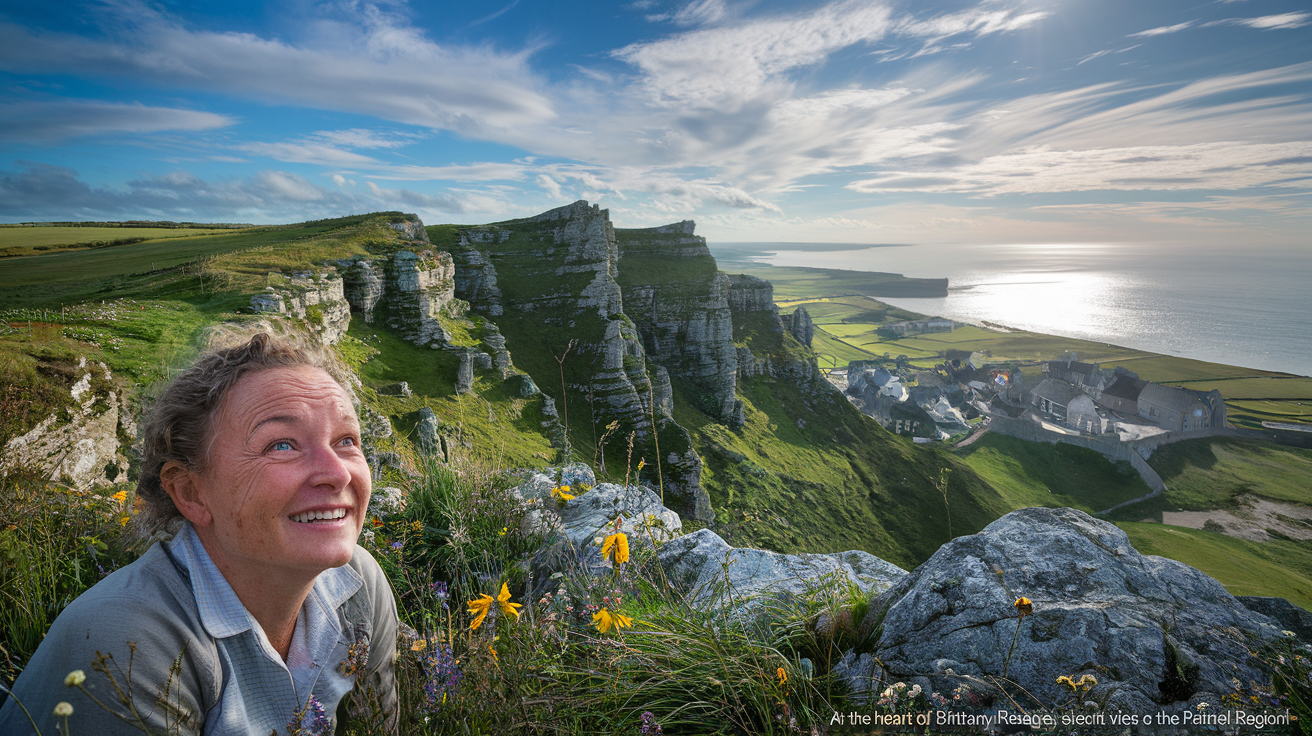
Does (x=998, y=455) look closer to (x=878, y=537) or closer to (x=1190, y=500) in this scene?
(x=1190, y=500)

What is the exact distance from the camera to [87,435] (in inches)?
329

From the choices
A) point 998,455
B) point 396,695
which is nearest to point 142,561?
point 396,695

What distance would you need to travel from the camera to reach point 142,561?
1.63 meters

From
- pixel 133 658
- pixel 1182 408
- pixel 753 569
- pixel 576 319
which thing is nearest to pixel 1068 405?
pixel 1182 408

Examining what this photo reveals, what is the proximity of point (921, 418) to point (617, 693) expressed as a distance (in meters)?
76.3

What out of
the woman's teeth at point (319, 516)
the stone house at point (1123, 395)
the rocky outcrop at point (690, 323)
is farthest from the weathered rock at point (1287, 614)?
the stone house at point (1123, 395)

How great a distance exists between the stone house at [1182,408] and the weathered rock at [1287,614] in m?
76.5

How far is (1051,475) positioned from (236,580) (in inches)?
2707

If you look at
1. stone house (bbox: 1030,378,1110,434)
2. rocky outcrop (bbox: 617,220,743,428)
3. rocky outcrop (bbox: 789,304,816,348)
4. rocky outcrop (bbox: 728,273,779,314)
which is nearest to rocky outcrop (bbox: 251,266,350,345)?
rocky outcrop (bbox: 617,220,743,428)

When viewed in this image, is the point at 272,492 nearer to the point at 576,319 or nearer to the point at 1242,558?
the point at 576,319

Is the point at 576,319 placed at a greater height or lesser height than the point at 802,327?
greater

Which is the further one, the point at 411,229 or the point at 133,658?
the point at 411,229

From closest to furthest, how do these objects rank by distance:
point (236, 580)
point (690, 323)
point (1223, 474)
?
point (236, 580)
point (1223, 474)
point (690, 323)

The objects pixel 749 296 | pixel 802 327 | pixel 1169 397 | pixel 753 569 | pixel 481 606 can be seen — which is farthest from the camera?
pixel 802 327
